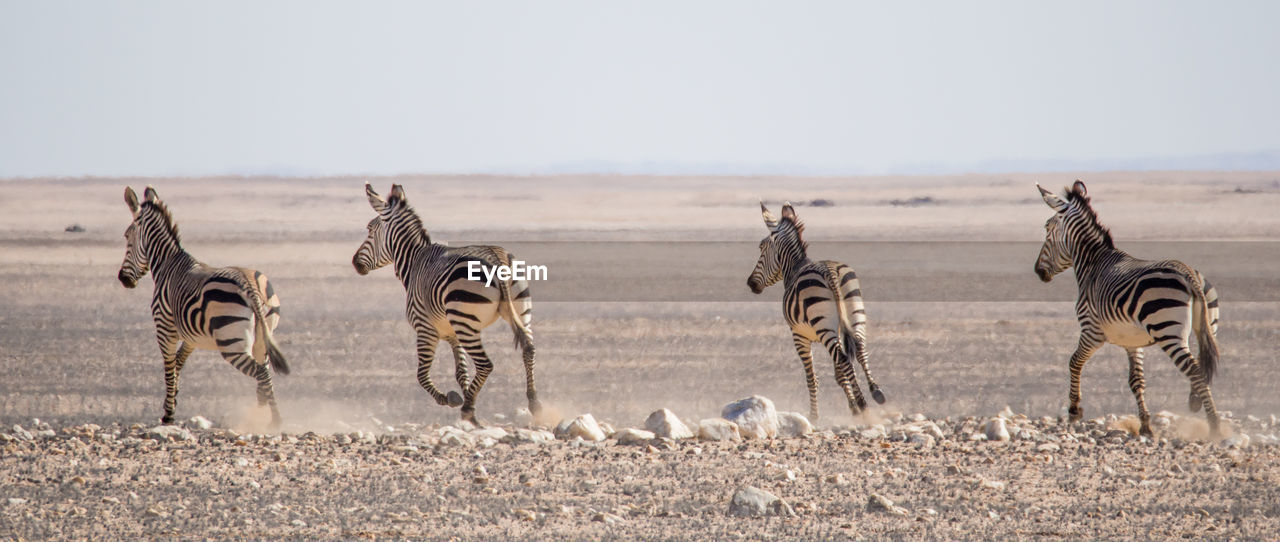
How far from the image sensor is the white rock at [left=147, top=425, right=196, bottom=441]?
10.2m

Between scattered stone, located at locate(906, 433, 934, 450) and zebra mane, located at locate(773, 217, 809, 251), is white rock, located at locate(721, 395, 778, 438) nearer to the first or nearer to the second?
scattered stone, located at locate(906, 433, 934, 450)

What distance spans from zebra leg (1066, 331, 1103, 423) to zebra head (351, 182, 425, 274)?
5876 millimetres

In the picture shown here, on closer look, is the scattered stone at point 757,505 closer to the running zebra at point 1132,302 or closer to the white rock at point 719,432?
the white rock at point 719,432

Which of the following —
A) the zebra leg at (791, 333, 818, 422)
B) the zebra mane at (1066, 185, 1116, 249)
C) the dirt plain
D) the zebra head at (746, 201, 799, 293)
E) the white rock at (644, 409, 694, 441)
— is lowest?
the dirt plain

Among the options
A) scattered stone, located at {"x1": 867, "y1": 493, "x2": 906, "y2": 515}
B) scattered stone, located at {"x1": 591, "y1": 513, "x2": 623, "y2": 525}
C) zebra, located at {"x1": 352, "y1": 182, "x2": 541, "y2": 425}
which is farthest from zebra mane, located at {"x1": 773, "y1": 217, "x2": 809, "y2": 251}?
scattered stone, located at {"x1": 591, "y1": 513, "x2": 623, "y2": 525}

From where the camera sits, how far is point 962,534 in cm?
761

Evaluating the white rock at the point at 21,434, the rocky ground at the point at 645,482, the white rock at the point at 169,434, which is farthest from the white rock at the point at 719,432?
the white rock at the point at 21,434

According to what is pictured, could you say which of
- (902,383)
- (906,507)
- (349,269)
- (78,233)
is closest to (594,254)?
(349,269)

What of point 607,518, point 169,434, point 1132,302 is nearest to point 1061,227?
point 1132,302

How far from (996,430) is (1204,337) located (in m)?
1.71

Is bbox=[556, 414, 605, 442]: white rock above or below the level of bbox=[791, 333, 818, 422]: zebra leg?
below

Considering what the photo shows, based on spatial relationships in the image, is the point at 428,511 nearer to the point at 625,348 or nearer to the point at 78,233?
the point at 625,348

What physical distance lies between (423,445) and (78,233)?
39.6 m

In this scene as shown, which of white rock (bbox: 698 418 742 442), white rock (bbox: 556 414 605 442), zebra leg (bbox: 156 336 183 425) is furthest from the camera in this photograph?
zebra leg (bbox: 156 336 183 425)
